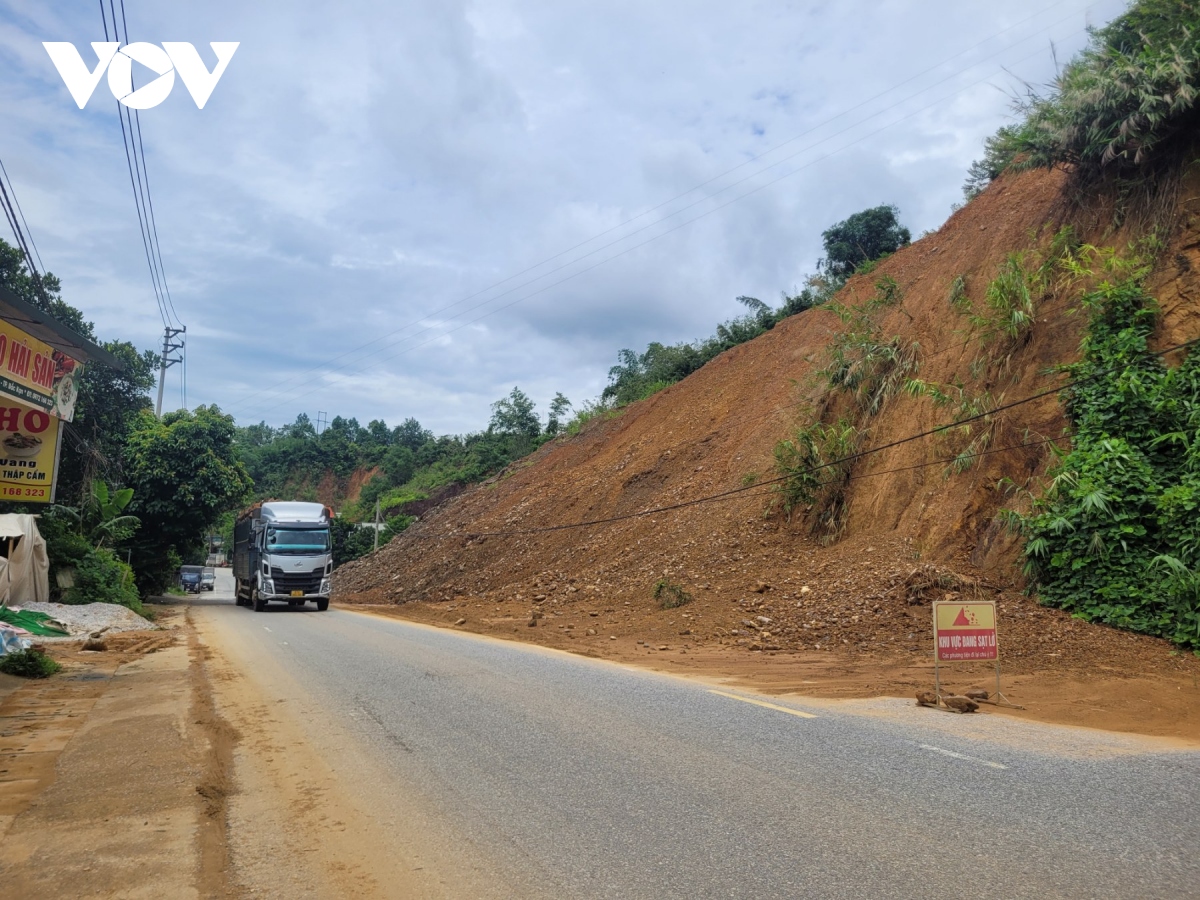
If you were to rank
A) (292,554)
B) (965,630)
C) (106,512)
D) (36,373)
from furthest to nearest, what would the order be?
(292,554), (106,512), (36,373), (965,630)

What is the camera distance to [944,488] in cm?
1748

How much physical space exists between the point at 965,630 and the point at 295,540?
76.3ft

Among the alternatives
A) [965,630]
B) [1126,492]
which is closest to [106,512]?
[965,630]

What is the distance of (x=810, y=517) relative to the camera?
20844 millimetres

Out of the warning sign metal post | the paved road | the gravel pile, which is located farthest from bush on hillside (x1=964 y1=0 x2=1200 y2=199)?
the gravel pile

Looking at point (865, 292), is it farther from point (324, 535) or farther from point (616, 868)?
point (616, 868)

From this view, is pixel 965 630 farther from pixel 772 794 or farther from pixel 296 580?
pixel 296 580

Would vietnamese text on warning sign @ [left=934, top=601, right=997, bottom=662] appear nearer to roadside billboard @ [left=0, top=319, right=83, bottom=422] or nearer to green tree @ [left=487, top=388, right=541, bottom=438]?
roadside billboard @ [left=0, top=319, right=83, bottom=422]

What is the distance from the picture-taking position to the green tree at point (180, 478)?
3106 cm

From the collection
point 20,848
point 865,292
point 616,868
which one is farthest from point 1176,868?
point 865,292

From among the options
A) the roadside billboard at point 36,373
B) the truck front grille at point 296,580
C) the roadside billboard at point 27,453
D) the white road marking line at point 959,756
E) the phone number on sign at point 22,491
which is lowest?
the white road marking line at point 959,756

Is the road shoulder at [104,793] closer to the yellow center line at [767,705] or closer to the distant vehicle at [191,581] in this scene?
the yellow center line at [767,705]

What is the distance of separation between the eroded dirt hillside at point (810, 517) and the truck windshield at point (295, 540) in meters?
4.67

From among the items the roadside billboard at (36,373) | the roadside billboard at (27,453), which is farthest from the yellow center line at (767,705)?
the roadside billboard at (27,453)
